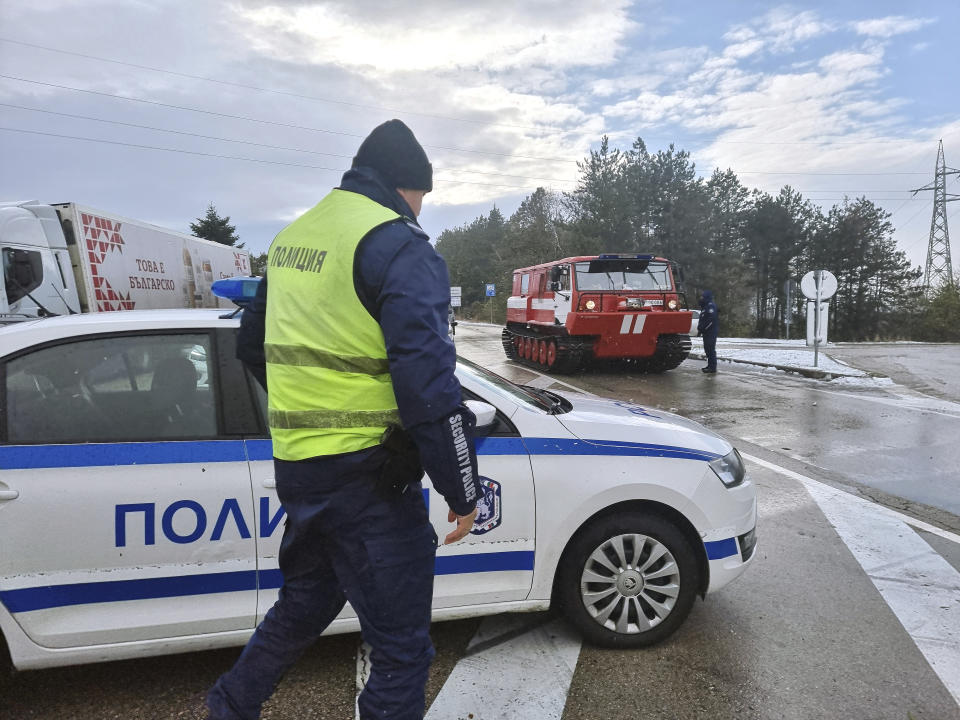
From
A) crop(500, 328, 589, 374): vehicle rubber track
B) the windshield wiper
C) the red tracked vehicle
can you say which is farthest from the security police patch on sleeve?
crop(500, 328, 589, 374): vehicle rubber track

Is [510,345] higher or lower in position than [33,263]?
lower

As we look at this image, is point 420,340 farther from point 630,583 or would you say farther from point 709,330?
point 709,330

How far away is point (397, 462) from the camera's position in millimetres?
1671

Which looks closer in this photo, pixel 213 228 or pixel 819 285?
pixel 819 285

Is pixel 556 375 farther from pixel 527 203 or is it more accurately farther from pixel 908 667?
pixel 527 203

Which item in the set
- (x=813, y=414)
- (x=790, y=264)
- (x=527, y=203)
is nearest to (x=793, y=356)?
(x=813, y=414)

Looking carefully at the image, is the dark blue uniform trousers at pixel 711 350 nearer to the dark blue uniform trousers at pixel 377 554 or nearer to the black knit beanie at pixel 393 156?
A: the black knit beanie at pixel 393 156

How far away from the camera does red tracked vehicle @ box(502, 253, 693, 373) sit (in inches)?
534

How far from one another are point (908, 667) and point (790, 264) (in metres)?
51.6

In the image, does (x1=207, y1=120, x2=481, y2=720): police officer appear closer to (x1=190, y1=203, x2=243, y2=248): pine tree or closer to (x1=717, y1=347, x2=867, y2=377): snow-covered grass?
(x1=717, y1=347, x2=867, y2=377): snow-covered grass

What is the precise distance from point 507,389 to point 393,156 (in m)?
1.62

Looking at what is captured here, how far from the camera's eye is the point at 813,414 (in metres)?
9.06

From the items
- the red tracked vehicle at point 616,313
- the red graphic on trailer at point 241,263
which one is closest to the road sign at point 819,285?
the red tracked vehicle at point 616,313

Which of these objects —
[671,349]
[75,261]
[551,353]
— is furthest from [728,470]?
[551,353]
